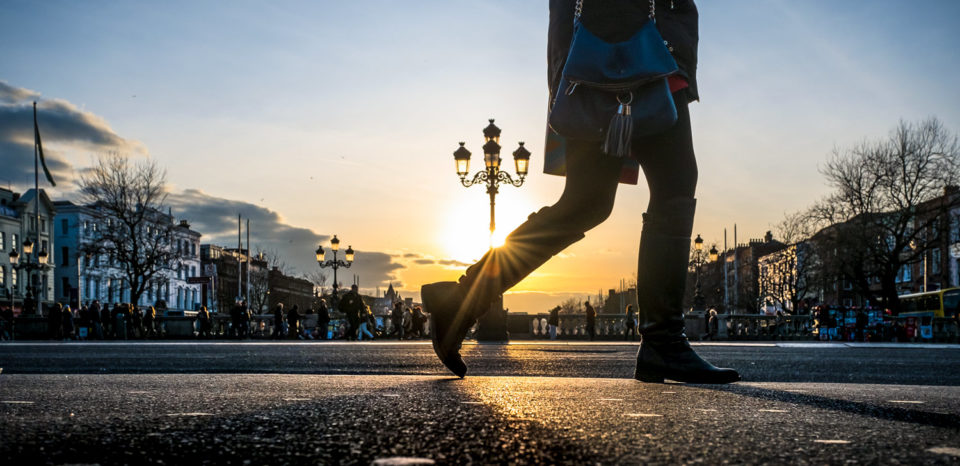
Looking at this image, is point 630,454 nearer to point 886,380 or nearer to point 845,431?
point 845,431

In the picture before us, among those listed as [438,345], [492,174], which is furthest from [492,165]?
[438,345]

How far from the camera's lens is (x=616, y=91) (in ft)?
10.3

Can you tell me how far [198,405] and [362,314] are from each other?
1130 inches

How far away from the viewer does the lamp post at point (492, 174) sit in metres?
22.5

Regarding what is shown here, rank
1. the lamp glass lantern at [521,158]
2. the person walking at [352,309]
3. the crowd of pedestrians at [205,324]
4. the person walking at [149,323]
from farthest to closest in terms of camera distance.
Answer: the person walking at [149,323] < the crowd of pedestrians at [205,324] < the person walking at [352,309] < the lamp glass lantern at [521,158]

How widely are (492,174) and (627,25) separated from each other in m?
20.0

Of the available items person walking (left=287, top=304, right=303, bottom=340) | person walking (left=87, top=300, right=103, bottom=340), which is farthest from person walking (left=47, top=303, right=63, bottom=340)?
person walking (left=287, top=304, right=303, bottom=340)

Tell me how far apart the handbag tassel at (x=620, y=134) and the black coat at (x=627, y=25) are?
295mm

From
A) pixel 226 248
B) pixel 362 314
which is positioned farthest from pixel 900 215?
pixel 226 248

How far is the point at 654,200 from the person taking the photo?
11.2 feet

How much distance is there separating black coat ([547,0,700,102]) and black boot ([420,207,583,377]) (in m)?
0.52

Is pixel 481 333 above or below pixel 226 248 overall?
below

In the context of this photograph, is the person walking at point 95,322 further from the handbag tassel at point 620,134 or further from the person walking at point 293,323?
the handbag tassel at point 620,134

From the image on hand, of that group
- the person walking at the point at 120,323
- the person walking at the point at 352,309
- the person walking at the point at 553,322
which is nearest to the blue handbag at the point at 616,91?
the person walking at the point at 352,309
